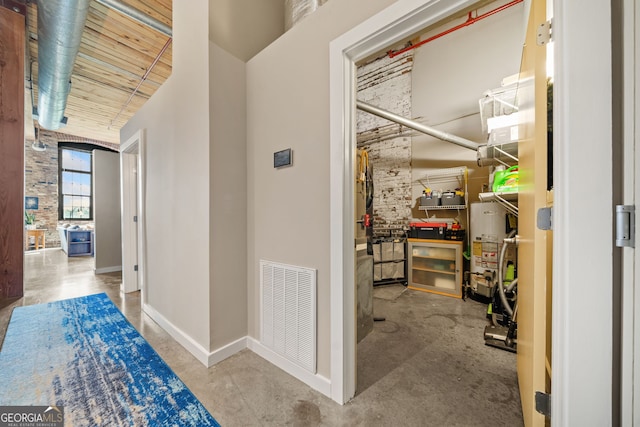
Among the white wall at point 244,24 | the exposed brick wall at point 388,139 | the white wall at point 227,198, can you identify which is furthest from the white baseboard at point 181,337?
the exposed brick wall at point 388,139

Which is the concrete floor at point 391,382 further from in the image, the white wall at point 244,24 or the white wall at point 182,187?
the white wall at point 244,24

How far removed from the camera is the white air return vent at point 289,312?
1.67m

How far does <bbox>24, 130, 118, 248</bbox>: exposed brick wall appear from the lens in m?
8.08

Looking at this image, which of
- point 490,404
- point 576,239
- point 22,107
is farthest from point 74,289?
point 576,239

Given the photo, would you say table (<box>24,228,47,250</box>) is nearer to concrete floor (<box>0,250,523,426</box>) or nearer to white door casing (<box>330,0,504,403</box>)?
concrete floor (<box>0,250,523,426</box>)

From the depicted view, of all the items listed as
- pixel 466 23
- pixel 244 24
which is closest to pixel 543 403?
pixel 244 24

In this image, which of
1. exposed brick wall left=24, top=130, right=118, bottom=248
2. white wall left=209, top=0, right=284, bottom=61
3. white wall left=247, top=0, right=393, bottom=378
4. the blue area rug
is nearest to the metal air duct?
white wall left=209, top=0, right=284, bottom=61

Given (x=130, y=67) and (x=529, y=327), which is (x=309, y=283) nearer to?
(x=529, y=327)

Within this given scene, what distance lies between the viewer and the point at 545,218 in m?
0.90

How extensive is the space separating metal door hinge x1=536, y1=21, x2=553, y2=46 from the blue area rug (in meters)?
2.38

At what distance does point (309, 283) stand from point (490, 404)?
137 centimetres

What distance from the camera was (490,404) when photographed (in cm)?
153

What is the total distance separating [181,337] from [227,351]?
56 centimetres

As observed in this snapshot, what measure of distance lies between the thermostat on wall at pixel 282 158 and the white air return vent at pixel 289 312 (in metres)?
0.77
